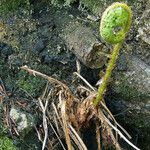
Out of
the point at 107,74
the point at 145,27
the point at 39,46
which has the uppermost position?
the point at 39,46

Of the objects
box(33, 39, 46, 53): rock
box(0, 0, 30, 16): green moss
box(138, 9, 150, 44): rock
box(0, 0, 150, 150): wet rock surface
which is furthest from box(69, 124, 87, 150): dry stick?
box(0, 0, 30, 16): green moss

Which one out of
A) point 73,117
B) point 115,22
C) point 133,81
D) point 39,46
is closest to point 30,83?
point 39,46

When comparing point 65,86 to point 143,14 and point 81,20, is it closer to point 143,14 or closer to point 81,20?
point 81,20

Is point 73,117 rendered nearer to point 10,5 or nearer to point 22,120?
point 22,120

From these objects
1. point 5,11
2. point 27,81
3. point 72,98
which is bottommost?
point 72,98

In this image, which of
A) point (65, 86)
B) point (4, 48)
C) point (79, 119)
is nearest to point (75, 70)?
point (65, 86)

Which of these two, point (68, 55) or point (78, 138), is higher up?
point (68, 55)
